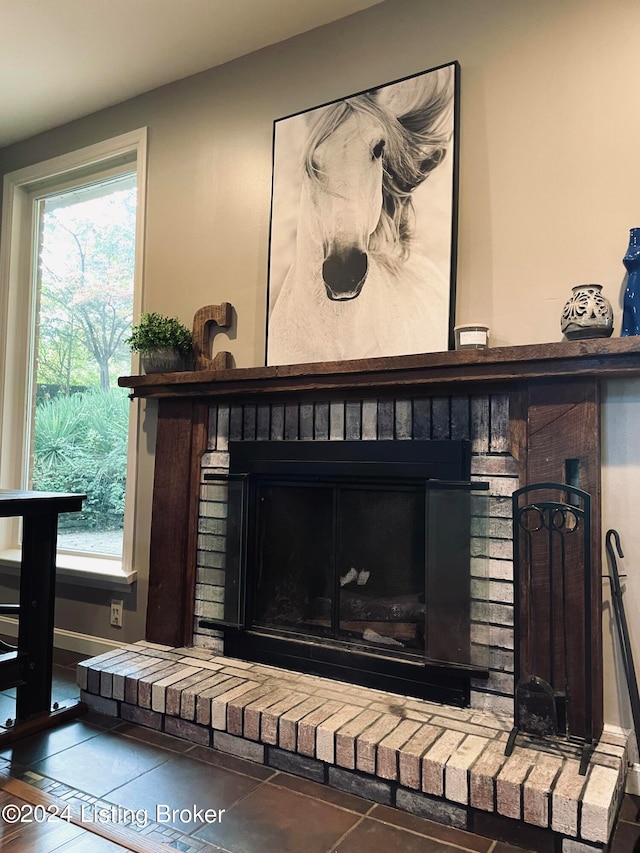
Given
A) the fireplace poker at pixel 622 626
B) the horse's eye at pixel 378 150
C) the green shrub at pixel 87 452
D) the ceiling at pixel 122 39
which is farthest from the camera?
the green shrub at pixel 87 452

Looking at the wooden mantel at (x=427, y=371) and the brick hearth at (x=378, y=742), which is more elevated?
the wooden mantel at (x=427, y=371)

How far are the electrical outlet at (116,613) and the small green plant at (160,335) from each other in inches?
43.5

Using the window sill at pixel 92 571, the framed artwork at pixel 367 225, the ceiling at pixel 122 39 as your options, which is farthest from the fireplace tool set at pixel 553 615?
the ceiling at pixel 122 39

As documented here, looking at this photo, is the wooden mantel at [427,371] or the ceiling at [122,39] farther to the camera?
the ceiling at [122,39]

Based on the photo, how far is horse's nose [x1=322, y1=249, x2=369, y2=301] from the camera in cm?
219

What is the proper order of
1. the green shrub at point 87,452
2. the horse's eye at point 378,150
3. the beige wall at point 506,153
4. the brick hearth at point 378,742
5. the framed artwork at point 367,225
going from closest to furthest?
the brick hearth at point 378,742
the beige wall at point 506,153
the framed artwork at point 367,225
the horse's eye at point 378,150
the green shrub at point 87,452

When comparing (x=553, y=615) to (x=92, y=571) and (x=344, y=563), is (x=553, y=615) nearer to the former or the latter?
(x=344, y=563)

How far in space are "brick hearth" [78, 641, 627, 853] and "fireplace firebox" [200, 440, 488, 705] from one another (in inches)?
3.8

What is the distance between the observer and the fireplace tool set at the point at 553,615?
64.1 inches

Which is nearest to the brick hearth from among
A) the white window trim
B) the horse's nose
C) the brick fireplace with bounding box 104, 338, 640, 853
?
the brick fireplace with bounding box 104, 338, 640, 853

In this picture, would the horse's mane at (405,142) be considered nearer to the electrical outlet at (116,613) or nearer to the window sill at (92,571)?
the window sill at (92,571)

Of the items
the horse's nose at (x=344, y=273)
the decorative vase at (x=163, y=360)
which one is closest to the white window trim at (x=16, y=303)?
the decorative vase at (x=163, y=360)

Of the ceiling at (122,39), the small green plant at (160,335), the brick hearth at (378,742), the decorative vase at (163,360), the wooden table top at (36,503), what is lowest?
the brick hearth at (378,742)

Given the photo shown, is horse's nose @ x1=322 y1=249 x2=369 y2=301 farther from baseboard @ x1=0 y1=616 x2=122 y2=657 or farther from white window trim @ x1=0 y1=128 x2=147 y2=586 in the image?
baseboard @ x1=0 y1=616 x2=122 y2=657
